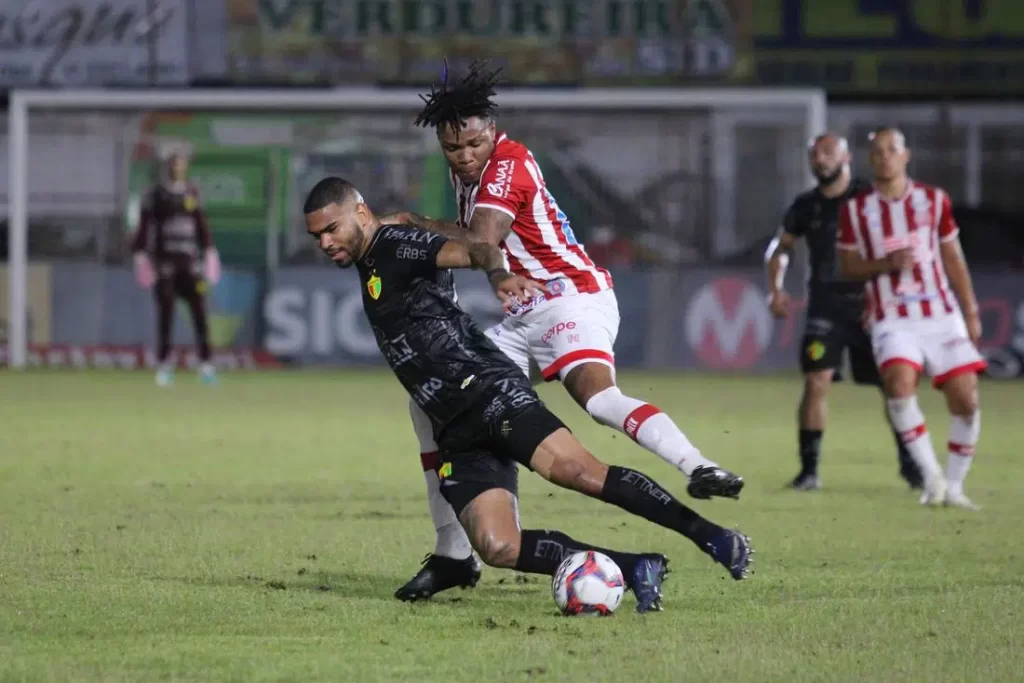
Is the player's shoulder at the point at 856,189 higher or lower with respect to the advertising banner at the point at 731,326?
higher

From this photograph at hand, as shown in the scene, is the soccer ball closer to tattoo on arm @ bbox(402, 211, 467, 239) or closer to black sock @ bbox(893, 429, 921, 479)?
tattoo on arm @ bbox(402, 211, 467, 239)

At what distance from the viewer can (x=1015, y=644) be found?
19.4ft

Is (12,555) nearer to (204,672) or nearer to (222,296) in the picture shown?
(204,672)

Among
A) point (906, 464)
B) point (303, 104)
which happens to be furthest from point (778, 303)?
point (303, 104)

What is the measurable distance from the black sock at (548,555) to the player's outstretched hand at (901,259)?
404 cm

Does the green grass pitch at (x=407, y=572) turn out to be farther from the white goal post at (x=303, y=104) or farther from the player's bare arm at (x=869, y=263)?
the white goal post at (x=303, y=104)

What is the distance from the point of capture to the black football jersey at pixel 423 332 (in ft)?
22.0

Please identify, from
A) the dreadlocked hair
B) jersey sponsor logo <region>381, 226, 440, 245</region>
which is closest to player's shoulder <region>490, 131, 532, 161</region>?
the dreadlocked hair

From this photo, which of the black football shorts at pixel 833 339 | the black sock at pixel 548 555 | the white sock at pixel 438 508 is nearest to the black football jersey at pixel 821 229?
the black football shorts at pixel 833 339

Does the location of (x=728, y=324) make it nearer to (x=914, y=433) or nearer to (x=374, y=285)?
(x=914, y=433)

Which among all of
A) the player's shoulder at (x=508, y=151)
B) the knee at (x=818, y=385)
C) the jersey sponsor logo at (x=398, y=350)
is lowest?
the knee at (x=818, y=385)

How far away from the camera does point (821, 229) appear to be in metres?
11.7

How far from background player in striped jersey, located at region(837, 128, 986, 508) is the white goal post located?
42.4ft

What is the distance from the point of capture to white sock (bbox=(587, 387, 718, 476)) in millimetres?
6805
